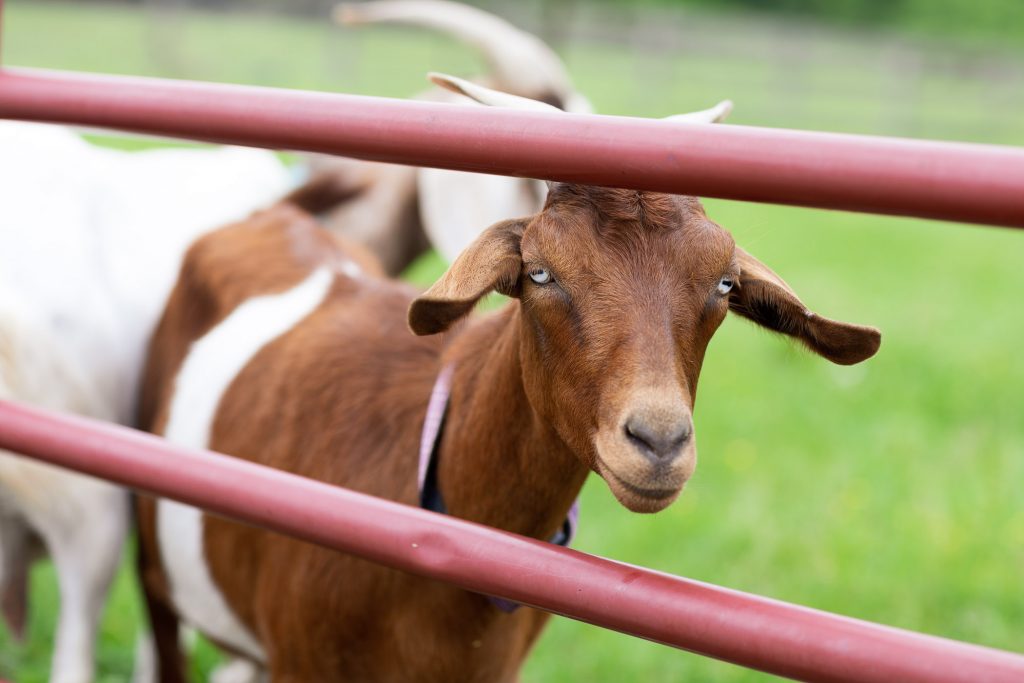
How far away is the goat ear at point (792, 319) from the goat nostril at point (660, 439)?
346 millimetres

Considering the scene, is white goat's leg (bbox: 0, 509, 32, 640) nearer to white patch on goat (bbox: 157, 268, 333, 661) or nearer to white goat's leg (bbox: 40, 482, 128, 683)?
white goat's leg (bbox: 40, 482, 128, 683)

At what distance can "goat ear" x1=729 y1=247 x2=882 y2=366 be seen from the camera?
5.86 feet

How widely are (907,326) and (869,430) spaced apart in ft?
7.44

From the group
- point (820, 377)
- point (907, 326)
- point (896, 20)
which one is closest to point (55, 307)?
point (820, 377)

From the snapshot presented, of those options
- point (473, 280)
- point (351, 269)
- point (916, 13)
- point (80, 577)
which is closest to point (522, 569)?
point (473, 280)

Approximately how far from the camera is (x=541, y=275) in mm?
1735

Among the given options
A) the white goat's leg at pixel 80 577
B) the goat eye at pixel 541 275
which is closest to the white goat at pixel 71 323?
the white goat's leg at pixel 80 577

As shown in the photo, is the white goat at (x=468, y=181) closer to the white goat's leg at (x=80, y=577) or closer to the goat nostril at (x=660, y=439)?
the white goat's leg at (x=80, y=577)

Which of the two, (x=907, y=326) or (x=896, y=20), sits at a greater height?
(x=907, y=326)

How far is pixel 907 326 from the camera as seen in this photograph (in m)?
7.46

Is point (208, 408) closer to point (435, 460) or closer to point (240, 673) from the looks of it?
point (435, 460)

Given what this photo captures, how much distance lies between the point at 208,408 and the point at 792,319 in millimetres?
1521

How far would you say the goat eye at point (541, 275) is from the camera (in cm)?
173

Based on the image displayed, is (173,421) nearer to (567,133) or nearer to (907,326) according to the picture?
(567,133)
